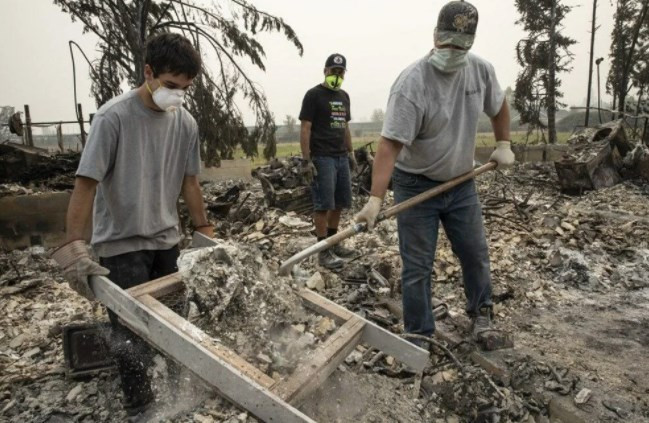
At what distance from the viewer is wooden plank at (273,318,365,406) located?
1602 millimetres

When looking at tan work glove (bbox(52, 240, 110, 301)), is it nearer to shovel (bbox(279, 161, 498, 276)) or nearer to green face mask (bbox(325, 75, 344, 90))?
shovel (bbox(279, 161, 498, 276))

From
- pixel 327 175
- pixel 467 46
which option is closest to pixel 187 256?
pixel 467 46

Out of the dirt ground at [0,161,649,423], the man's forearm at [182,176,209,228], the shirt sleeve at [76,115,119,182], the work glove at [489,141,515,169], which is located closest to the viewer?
the shirt sleeve at [76,115,119,182]

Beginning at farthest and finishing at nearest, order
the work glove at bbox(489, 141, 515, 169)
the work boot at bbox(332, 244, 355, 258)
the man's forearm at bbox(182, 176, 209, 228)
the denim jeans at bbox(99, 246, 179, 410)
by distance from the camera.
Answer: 1. the work boot at bbox(332, 244, 355, 258)
2. the work glove at bbox(489, 141, 515, 169)
3. the man's forearm at bbox(182, 176, 209, 228)
4. the denim jeans at bbox(99, 246, 179, 410)

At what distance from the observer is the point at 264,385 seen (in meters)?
1.55

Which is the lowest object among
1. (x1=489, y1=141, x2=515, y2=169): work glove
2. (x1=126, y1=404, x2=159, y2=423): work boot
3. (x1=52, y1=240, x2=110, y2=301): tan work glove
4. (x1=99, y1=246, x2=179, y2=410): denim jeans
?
(x1=126, y1=404, x2=159, y2=423): work boot

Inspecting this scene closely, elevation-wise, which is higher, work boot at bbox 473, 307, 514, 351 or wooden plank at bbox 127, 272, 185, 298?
wooden plank at bbox 127, 272, 185, 298

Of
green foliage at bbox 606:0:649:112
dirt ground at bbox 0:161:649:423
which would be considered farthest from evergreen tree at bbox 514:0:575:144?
dirt ground at bbox 0:161:649:423

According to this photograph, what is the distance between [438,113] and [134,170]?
168 cm

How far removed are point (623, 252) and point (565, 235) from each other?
0.60 meters

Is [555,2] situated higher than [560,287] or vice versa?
[555,2]

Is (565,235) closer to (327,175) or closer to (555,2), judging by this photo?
(327,175)

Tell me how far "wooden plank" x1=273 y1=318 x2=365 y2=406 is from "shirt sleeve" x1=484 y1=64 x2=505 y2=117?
1.73 meters

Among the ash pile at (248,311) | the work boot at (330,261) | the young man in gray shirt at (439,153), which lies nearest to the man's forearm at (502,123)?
the young man in gray shirt at (439,153)
